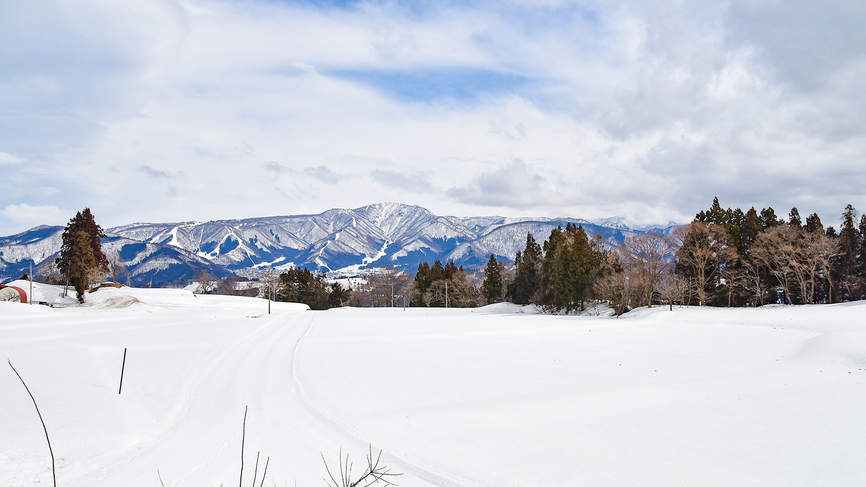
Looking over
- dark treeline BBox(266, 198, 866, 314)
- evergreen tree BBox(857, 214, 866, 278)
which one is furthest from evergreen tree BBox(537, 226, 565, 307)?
evergreen tree BBox(857, 214, 866, 278)

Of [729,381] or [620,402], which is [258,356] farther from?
[729,381]

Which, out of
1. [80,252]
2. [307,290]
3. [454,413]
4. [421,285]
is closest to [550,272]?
[421,285]

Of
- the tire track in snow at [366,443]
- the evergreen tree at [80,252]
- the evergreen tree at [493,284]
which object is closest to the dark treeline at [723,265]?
the evergreen tree at [493,284]

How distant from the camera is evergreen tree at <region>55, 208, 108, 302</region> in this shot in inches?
1961

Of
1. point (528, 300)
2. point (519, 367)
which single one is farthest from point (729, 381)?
point (528, 300)

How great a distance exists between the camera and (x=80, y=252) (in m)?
49.9

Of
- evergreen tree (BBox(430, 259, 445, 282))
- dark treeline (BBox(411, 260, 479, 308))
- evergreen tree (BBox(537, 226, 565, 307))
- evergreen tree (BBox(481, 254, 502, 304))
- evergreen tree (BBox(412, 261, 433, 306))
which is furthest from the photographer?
evergreen tree (BBox(412, 261, 433, 306))

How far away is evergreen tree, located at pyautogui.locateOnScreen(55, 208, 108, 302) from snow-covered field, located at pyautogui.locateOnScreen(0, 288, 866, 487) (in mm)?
37838

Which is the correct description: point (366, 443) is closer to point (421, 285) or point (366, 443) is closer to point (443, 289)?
point (443, 289)

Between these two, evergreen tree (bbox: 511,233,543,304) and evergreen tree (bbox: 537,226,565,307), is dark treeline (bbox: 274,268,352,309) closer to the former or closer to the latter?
evergreen tree (bbox: 511,233,543,304)

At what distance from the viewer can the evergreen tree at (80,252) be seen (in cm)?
4981

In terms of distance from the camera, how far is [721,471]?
658cm

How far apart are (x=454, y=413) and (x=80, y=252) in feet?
185

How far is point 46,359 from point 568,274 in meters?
41.3
